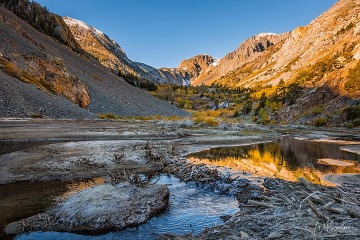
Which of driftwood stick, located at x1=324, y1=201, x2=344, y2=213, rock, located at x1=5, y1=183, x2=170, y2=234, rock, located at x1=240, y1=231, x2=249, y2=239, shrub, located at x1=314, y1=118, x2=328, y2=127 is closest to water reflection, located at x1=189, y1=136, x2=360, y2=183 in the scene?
driftwood stick, located at x1=324, y1=201, x2=344, y2=213

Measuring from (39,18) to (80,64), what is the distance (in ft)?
106

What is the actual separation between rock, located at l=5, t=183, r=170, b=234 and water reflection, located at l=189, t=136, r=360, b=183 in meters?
9.68

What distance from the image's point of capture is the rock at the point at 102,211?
389 inches

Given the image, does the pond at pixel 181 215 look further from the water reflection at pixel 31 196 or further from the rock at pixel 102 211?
the rock at pixel 102 211

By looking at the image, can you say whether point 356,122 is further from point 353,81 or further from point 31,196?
point 31,196

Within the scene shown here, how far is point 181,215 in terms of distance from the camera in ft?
37.5


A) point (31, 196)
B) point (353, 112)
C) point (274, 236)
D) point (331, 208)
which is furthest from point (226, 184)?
point (353, 112)

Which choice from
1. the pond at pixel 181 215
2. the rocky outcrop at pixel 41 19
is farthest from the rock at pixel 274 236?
the rocky outcrop at pixel 41 19

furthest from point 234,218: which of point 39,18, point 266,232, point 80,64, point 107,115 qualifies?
point 39,18

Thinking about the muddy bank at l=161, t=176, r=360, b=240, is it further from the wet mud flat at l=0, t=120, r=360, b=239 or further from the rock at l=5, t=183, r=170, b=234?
the rock at l=5, t=183, r=170, b=234

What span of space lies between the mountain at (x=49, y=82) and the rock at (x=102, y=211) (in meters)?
41.6

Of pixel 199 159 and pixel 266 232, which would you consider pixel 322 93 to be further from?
pixel 266 232

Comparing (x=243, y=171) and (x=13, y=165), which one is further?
(x=243, y=171)

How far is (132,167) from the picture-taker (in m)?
19.5
